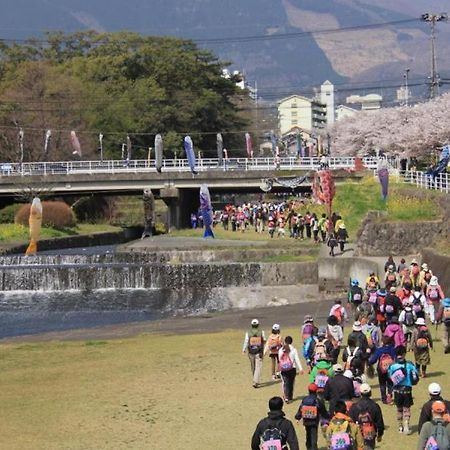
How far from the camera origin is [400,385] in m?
15.5

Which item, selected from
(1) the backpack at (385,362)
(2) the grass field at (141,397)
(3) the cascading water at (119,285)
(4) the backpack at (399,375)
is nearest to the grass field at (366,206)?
(3) the cascading water at (119,285)

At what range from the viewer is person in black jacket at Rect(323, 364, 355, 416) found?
46.1 ft

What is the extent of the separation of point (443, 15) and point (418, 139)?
8.54 meters

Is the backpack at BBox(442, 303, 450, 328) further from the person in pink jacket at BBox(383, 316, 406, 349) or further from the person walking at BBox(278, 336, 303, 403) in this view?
the person walking at BBox(278, 336, 303, 403)

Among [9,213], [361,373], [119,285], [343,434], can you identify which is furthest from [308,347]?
[9,213]

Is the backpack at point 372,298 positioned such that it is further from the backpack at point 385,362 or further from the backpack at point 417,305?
the backpack at point 385,362

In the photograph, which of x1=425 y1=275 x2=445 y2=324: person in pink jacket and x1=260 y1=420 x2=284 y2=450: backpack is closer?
x1=260 y1=420 x2=284 y2=450: backpack

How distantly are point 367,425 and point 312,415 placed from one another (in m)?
1.15

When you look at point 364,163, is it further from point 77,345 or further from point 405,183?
point 77,345

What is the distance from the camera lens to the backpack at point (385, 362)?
654 inches

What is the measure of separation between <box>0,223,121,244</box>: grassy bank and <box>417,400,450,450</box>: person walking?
48430 millimetres

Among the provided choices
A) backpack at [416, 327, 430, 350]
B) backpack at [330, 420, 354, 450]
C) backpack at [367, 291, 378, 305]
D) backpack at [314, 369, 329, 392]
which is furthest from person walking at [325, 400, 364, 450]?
backpack at [367, 291, 378, 305]

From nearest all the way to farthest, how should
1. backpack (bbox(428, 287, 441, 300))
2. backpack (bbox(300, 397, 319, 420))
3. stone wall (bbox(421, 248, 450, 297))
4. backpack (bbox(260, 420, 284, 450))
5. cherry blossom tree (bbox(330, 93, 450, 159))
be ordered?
1. backpack (bbox(260, 420, 284, 450))
2. backpack (bbox(300, 397, 319, 420))
3. backpack (bbox(428, 287, 441, 300))
4. stone wall (bbox(421, 248, 450, 297))
5. cherry blossom tree (bbox(330, 93, 450, 159))

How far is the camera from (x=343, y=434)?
39.7 feet
